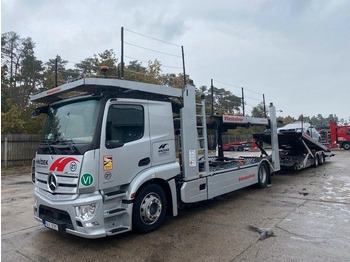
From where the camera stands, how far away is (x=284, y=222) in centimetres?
538

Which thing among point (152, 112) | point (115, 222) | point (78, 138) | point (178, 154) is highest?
point (152, 112)

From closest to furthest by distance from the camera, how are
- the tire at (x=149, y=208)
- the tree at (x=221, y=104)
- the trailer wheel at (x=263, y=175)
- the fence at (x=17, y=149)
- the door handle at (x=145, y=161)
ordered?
Answer: the tire at (x=149, y=208) → the door handle at (x=145, y=161) → the trailer wheel at (x=263, y=175) → the tree at (x=221, y=104) → the fence at (x=17, y=149)

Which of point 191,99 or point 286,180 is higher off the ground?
point 191,99

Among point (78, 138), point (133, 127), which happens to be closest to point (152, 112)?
point (133, 127)

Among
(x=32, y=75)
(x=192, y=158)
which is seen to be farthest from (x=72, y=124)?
(x=32, y=75)

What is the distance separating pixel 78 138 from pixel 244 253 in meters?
3.07

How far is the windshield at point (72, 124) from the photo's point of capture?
14.6 ft

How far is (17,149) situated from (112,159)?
14556 millimetres

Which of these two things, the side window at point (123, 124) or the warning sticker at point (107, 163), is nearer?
the warning sticker at point (107, 163)

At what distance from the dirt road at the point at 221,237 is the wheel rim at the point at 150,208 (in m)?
0.26

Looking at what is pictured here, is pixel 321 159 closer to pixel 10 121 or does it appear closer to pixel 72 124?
pixel 72 124

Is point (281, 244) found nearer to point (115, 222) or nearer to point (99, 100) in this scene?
point (115, 222)

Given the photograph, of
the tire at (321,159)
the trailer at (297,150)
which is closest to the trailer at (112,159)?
the trailer at (297,150)

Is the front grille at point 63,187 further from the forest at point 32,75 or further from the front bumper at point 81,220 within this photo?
the forest at point 32,75
